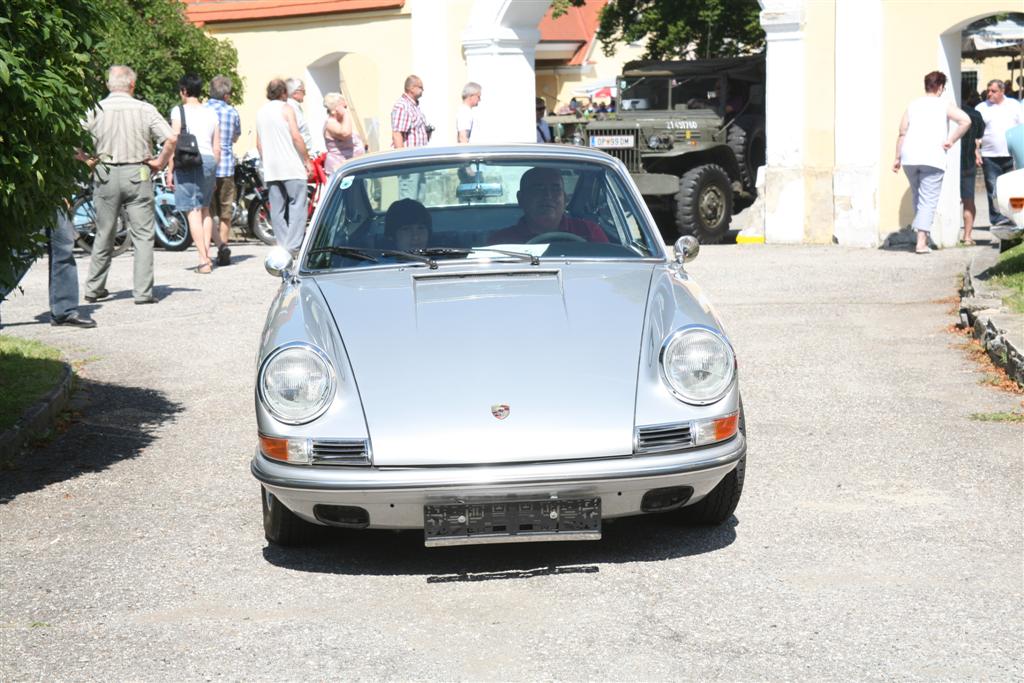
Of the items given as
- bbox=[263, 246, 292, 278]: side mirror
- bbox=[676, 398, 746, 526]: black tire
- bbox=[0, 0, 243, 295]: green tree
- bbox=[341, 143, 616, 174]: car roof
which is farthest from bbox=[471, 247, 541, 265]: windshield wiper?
bbox=[0, 0, 243, 295]: green tree

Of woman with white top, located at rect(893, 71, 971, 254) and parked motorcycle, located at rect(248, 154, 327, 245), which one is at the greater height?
woman with white top, located at rect(893, 71, 971, 254)

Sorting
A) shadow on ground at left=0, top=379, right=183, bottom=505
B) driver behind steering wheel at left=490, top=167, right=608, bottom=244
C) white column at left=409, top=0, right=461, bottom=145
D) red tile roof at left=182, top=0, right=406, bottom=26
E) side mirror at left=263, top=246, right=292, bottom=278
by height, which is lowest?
shadow on ground at left=0, top=379, right=183, bottom=505

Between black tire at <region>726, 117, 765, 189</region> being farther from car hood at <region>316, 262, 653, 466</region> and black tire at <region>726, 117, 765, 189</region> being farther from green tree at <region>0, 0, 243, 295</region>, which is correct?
car hood at <region>316, 262, 653, 466</region>

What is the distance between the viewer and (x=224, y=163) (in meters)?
15.6

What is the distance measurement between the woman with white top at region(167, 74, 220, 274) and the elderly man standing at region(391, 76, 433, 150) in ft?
6.68

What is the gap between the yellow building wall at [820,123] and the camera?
55.2 ft

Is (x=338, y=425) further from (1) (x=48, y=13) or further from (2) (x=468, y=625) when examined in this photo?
(1) (x=48, y=13)

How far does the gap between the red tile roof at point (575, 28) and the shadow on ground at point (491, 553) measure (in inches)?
1393

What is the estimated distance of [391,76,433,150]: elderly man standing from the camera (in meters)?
15.5

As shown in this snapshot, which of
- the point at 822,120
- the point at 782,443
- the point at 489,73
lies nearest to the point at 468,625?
the point at 782,443

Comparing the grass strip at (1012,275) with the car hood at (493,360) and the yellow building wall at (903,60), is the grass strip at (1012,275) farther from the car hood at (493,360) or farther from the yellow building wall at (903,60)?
the car hood at (493,360)

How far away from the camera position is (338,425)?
4.79 metres

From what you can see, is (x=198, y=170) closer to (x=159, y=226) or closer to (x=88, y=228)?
(x=88, y=228)

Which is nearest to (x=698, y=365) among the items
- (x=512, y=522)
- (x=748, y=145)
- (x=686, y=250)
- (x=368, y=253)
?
(x=512, y=522)
